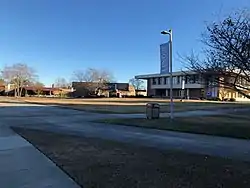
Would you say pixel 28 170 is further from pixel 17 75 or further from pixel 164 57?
pixel 17 75

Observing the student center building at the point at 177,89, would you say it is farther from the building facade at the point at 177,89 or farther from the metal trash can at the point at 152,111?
the metal trash can at the point at 152,111

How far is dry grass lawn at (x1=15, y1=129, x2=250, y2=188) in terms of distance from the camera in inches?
236

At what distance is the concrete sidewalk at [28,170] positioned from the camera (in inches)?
236

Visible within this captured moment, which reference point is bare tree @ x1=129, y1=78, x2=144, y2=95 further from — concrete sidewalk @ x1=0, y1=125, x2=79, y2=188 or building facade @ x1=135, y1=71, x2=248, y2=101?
concrete sidewalk @ x1=0, y1=125, x2=79, y2=188

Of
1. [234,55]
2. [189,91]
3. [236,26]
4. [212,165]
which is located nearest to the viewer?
[212,165]

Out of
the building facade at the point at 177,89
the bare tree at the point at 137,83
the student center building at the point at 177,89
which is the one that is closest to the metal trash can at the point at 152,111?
the student center building at the point at 177,89

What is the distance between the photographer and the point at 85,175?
649 centimetres

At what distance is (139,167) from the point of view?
23.8 ft

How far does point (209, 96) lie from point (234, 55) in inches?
2843

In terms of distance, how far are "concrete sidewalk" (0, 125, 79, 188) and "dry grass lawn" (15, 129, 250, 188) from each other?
23 cm

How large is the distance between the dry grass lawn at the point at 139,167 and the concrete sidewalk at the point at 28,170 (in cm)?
23

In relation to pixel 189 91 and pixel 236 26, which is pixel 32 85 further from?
pixel 236 26

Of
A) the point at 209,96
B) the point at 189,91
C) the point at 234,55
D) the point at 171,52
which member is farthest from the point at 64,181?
the point at 189,91

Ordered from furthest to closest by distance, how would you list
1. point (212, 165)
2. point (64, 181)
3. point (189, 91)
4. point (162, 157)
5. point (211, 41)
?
point (189, 91) → point (211, 41) → point (162, 157) → point (212, 165) → point (64, 181)
